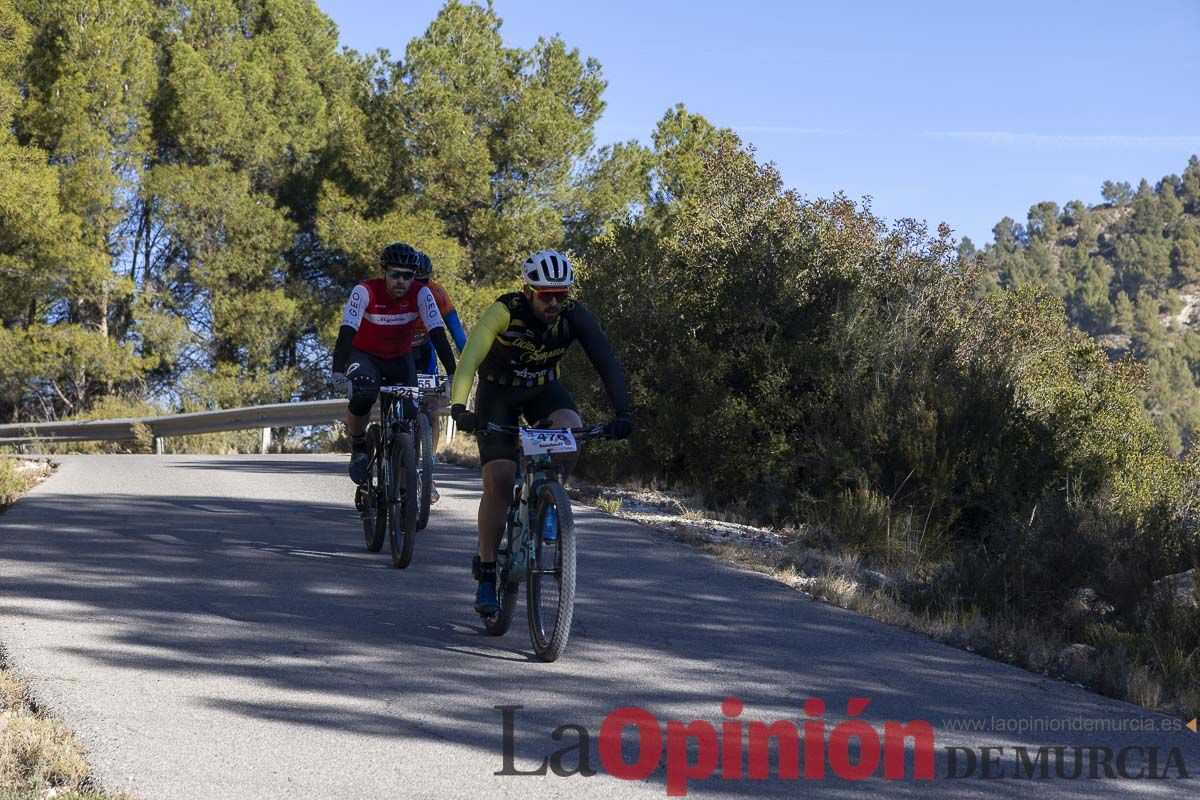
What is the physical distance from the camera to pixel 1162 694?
6.58 m

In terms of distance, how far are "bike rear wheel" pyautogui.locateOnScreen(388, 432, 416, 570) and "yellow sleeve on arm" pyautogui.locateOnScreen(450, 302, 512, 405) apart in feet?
6.31

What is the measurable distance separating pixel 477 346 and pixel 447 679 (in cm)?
174

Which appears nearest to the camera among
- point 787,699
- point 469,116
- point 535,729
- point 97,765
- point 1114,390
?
point 97,765

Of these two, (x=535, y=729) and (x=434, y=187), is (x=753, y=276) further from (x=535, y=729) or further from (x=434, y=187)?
(x=434, y=187)

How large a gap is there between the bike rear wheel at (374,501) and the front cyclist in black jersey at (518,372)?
2.25 m

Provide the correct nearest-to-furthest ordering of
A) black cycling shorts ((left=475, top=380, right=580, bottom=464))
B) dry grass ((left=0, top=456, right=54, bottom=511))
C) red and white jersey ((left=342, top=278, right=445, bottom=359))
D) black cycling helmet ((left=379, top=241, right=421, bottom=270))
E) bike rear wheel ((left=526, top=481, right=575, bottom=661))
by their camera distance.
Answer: bike rear wheel ((left=526, top=481, right=575, bottom=661)), black cycling shorts ((left=475, top=380, right=580, bottom=464)), black cycling helmet ((left=379, top=241, right=421, bottom=270)), red and white jersey ((left=342, top=278, right=445, bottom=359)), dry grass ((left=0, top=456, right=54, bottom=511))

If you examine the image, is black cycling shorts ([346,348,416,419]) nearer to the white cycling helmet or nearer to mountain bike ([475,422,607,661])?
mountain bike ([475,422,607,661])

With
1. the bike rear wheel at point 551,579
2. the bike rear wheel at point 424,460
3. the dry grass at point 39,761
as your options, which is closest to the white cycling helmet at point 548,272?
the bike rear wheel at point 551,579

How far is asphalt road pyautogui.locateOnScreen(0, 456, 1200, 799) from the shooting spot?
4.85 meters

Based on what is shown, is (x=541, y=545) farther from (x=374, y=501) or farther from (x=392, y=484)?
(x=374, y=501)

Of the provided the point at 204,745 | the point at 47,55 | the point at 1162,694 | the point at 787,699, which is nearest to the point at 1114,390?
the point at 1162,694

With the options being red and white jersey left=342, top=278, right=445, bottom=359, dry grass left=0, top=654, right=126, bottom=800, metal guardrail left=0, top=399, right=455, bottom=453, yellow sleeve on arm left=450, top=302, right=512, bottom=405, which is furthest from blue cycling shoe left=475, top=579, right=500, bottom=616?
metal guardrail left=0, top=399, right=455, bottom=453

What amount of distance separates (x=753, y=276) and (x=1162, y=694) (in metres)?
8.82

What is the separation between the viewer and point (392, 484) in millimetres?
8844
